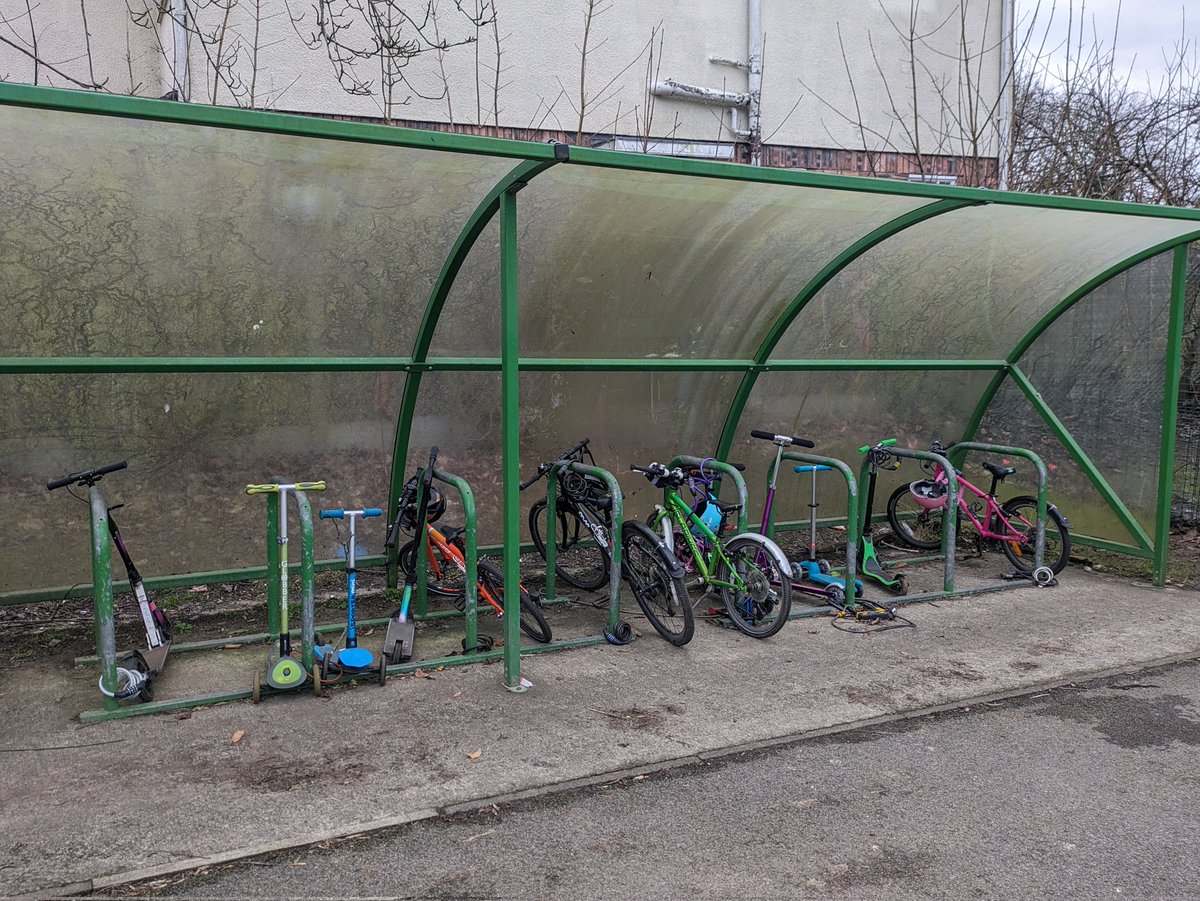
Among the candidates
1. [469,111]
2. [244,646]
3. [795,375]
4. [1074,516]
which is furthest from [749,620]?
[469,111]

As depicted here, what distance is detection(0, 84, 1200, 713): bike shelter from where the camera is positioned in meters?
4.51

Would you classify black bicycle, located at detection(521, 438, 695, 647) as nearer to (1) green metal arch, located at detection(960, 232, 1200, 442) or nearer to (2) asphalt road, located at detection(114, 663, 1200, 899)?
(2) asphalt road, located at detection(114, 663, 1200, 899)

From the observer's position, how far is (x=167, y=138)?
425cm

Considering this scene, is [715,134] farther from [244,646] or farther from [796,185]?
[244,646]

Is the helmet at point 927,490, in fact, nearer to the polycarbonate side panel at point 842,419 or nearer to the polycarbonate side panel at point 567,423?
the polycarbonate side panel at point 842,419

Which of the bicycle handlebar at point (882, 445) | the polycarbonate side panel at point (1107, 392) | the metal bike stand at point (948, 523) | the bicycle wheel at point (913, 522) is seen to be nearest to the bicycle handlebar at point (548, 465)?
the bicycle handlebar at point (882, 445)

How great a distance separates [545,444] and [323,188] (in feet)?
7.14

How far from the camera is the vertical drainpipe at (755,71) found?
10.2 metres

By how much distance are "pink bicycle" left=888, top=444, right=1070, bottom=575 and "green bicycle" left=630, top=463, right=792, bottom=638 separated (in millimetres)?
→ 1915

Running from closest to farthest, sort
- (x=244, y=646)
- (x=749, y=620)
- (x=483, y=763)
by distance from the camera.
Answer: (x=483, y=763) < (x=244, y=646) < (x=749, y=620)

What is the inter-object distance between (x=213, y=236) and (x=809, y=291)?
11.8 ft

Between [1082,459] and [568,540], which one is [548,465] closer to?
[568,540]

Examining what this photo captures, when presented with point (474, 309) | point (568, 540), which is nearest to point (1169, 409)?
point (568, 540)

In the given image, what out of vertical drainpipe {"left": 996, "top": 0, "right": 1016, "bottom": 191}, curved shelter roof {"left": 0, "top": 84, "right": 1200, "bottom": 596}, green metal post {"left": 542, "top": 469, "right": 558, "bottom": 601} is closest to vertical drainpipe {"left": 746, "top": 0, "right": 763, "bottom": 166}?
vertical drainpipe {"left": 996, "top": 0, "right": 1016, "bottom": 191}
